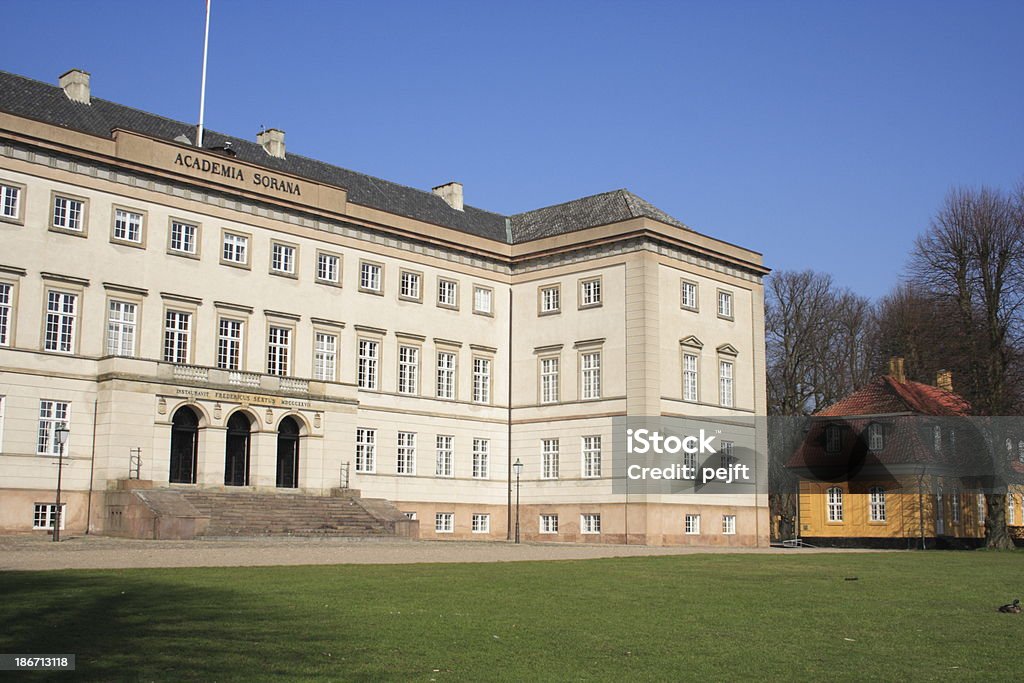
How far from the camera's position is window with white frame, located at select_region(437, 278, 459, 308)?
5312cm

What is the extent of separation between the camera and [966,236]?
164ft

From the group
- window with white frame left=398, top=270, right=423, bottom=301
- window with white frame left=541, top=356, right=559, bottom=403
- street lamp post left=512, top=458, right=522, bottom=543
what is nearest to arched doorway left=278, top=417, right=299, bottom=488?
window with white frame left=398, top=270, right=423, bottom=301

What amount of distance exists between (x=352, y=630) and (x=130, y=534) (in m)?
25.8

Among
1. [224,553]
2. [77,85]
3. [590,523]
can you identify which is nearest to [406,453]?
[590,523]

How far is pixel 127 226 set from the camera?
41.9 m

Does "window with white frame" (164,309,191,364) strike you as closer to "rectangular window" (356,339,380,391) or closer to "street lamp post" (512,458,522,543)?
"rectangular window" (356,339,380,391)

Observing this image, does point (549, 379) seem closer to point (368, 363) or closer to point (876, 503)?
point (368, 363)

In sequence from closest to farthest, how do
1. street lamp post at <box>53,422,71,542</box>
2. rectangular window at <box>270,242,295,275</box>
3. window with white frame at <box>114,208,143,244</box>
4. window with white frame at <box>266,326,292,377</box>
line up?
street lamp post at <box>53,422,71,542</box> < window with white frame at <box>114,208,143,244</box> < window with white frame at <box>266,326,292,377</box> < rectangular window at <box>270,242,295,275</box>

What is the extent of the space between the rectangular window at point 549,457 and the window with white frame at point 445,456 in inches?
169

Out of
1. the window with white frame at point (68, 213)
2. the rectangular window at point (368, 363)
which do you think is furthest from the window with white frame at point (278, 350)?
the window with white frame at point (68, 213)

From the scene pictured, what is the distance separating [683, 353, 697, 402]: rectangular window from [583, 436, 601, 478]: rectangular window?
14.9 feet

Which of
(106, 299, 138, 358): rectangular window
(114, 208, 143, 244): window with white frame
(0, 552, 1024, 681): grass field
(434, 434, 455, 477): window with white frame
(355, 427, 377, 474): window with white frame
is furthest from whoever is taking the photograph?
(434, 434, 455, 477): window with white frame

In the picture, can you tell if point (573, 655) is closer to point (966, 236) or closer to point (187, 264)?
point (187, 264)

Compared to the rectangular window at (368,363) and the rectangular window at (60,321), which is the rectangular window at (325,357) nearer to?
the rectangular window at (368,363)
